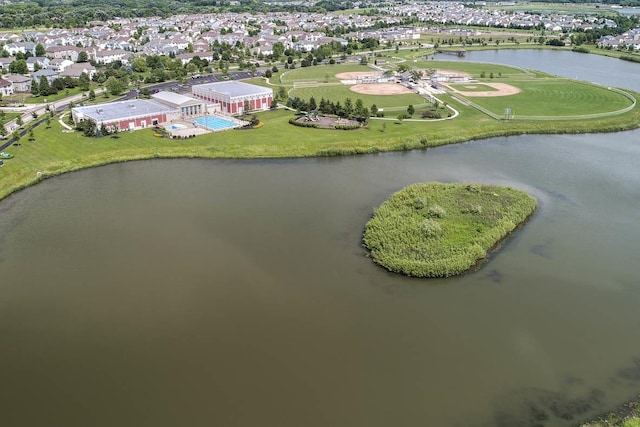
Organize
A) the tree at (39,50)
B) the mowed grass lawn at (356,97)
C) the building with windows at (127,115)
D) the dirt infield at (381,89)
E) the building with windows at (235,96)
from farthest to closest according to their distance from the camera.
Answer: the tree at (39,50) < the dirt infield at (381,89) < the mowed grass lawn at (356,97) < the building with windows at (235,96) < the building with windows at (127,115)

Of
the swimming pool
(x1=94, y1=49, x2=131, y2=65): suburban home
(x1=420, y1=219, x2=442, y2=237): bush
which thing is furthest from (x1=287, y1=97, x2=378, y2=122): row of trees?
(x1=94, y1=49, x2=131, y2=65): suburban home

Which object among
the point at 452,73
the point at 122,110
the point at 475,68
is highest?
the point at 122,110

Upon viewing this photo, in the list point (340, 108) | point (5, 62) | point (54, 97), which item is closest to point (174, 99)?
point (340, 108)

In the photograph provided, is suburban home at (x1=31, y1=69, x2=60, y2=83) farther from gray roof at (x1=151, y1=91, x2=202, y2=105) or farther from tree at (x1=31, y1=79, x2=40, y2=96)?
gray roof at (x1=151, y1=91, x2=202, y2=105)

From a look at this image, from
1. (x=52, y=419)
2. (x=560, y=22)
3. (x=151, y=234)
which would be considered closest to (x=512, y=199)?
(x=151, y=234)

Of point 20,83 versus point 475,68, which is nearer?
point 20,83

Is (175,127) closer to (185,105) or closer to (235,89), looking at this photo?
(185,105)

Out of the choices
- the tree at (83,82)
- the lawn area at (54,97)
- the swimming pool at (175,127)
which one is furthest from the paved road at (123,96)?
the swimming pool at (175,127)

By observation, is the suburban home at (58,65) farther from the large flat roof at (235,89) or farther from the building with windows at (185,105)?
the building with windows at (185,105)
